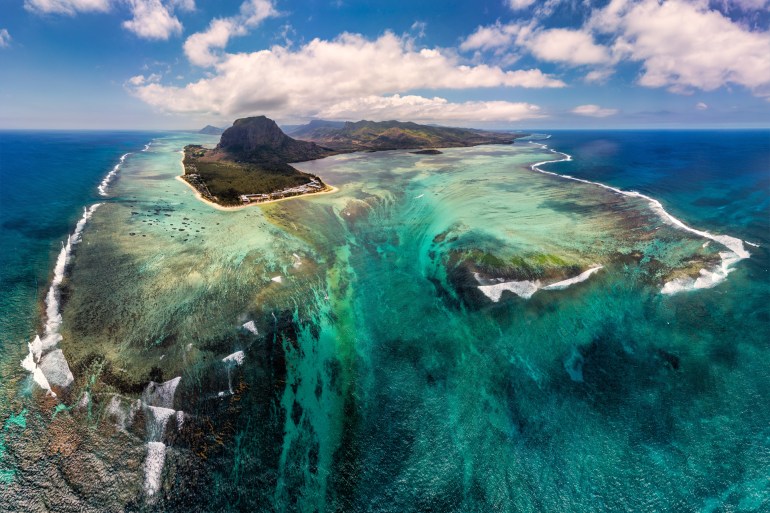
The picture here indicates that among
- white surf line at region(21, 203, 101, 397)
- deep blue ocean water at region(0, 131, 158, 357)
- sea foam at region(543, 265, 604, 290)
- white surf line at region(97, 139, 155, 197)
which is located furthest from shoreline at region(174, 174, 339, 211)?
sea foam at region(543, 265, 604, 290)

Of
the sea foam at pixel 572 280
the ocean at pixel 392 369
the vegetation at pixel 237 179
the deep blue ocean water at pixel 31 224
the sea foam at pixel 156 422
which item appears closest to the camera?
the sea foam at pixel 156 422

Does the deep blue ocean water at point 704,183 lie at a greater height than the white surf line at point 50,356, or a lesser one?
greater

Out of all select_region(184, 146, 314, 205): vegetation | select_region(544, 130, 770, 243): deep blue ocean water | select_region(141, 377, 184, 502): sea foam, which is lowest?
select_region(141, 377, 184, 502): sea foam

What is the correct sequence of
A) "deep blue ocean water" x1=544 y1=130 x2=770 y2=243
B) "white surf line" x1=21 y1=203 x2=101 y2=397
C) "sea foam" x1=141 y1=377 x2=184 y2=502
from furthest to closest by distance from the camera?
"deep blue ocean water" x1=544 y1=130 x2=770 y2=243 → "white surf line" x1=21 y1=203 x2=101 y2=397 → "sea foam" x1=141 y1=377 x2=184 y2=502

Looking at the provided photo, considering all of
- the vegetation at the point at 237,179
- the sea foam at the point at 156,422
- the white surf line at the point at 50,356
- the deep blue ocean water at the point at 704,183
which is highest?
the vegetation at the point at 237,179

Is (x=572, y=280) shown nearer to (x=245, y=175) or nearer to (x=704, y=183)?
(x=704, y=183)

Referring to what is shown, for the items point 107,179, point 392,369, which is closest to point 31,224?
point 107,179

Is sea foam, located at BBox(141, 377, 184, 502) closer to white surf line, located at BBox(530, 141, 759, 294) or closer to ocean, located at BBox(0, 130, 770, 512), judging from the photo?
ocean, located at BBox(0, 130, 770, 512)

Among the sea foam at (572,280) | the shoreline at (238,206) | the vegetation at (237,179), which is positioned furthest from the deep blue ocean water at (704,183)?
the vegetation at (237,179)

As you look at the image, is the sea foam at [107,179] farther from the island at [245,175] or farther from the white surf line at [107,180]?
the island at [245,175]

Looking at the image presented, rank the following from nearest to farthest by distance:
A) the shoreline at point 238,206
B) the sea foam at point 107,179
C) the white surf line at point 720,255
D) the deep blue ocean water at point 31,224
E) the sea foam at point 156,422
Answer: the sea foam at point 156,422, the deep blue ocean water at point 31,224, the white surf line at point 720,255, the shoreline at point 238,206, the sea foam at point 107,179
